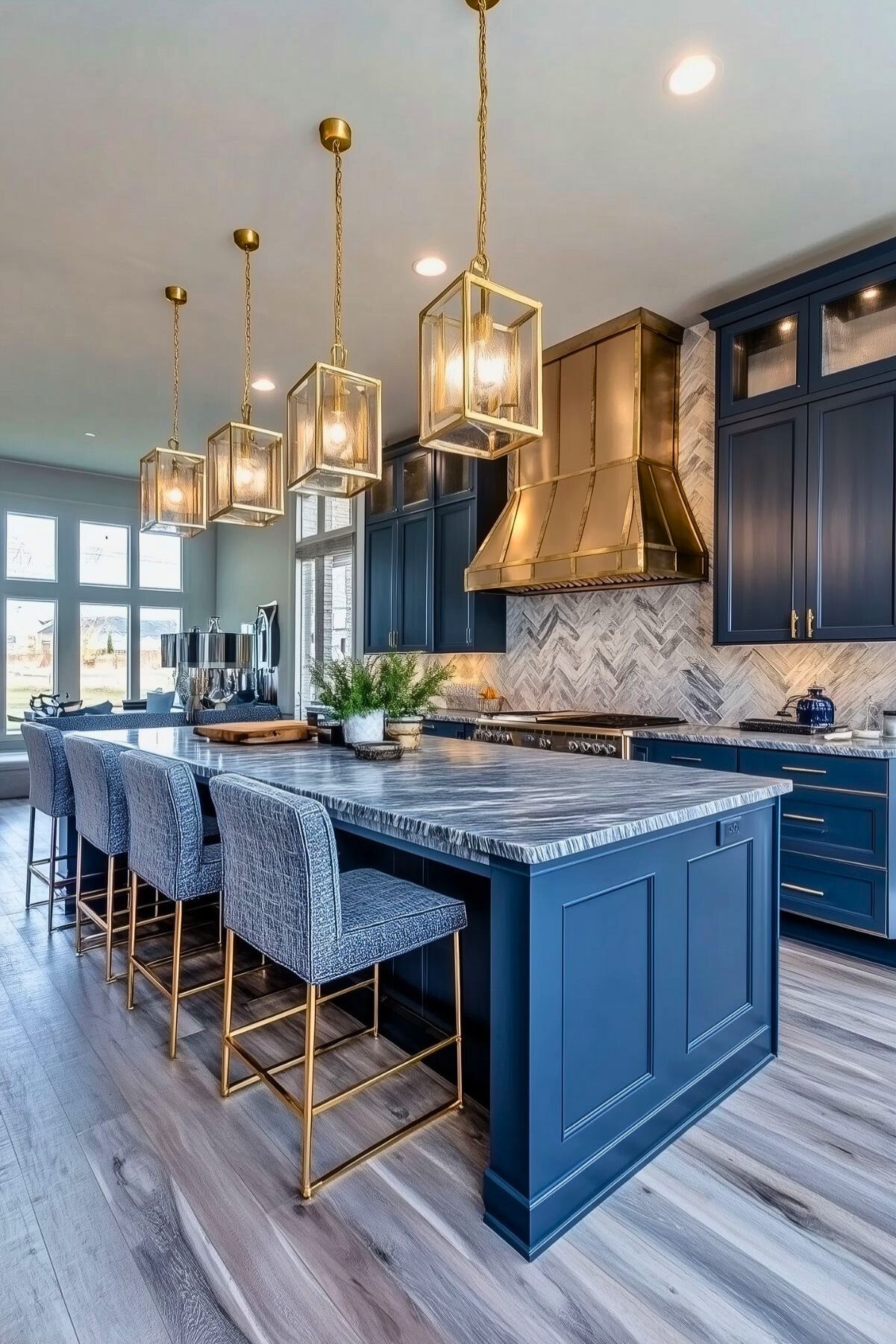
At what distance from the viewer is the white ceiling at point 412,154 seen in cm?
217

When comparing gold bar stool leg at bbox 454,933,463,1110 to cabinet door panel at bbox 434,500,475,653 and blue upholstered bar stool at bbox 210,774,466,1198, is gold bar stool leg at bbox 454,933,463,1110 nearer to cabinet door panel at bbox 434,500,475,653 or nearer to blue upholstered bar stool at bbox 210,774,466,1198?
blue upholstered bar stool at bbox 210,774,466,1198

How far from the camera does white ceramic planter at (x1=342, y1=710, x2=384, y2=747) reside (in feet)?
9.00

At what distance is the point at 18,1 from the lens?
2.07 m

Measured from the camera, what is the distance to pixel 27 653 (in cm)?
774

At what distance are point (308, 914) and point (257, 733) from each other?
152 centimetres

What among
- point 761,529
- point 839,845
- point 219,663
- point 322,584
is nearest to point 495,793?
point 839,845

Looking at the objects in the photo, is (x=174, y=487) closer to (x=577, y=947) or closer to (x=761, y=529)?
(x=761, y=529)

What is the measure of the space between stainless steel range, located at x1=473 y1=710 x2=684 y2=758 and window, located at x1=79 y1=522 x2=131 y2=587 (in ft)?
17.9

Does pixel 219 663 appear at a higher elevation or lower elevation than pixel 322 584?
lower

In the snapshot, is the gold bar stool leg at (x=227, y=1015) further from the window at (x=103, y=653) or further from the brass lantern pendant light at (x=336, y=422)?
the window at (x=103, y=653)

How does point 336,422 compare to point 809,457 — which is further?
point 809,457

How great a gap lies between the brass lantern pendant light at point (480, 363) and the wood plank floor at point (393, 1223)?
6.31 ft

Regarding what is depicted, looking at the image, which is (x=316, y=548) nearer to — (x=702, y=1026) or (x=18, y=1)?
(x=18, y=1)

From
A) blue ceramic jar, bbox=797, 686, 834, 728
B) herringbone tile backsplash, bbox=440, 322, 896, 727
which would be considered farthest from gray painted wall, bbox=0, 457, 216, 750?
blue ceramic jar, bbox=797, 686, 834, 728
